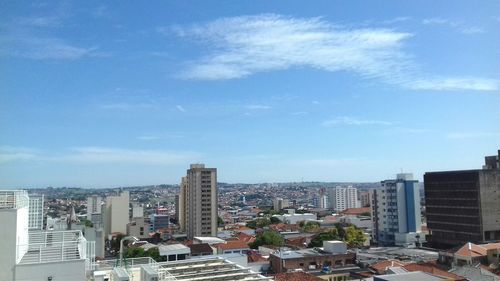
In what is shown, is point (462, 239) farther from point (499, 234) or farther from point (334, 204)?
point (334, 204)

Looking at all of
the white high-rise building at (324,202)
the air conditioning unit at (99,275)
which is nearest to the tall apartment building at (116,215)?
the air conditioning unit at (99,275)

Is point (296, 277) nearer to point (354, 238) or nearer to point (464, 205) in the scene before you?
point (464, 205)

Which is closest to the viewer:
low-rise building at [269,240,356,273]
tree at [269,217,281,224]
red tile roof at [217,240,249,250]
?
low-rise building at [269,240,356,273]

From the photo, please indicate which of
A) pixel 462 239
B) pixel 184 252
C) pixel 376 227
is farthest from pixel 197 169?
pixel 462 239

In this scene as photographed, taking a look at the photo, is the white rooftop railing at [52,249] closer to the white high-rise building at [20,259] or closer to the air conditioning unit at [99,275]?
the white high-rise building at [20,259]

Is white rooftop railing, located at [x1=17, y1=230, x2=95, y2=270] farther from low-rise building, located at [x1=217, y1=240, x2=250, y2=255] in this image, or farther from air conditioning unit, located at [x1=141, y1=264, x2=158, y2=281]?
low-rise building, located at [x1=217, y1=240, x2=250, y2=255]

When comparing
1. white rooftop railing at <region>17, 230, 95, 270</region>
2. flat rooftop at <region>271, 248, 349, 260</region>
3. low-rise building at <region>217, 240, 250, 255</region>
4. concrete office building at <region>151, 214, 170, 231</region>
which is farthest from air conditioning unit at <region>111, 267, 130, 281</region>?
concrete office building at <region>151, 214, 170, 231</region>
